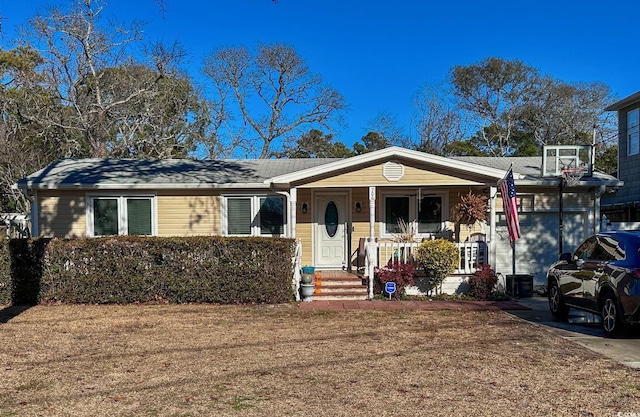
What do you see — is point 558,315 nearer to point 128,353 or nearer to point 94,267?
point 128,353

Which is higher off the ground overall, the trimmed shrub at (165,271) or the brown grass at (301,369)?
the trimmed shrub at (165,271)

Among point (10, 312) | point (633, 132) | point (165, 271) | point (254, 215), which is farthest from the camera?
point (633, 132)

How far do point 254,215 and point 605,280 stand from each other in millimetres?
8072

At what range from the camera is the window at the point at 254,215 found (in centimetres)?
1289

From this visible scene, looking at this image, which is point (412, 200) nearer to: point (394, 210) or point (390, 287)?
point (394, 210)

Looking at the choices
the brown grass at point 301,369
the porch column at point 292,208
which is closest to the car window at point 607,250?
the brown grass at point 301,369

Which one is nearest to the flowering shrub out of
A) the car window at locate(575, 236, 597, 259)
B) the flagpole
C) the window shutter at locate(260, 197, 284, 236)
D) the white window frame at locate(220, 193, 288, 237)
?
the flagpole

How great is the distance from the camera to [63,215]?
499 inches

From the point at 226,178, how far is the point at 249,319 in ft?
17.1

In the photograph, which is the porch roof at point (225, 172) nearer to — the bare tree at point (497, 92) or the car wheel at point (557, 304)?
the car wheel at point (557, 304)

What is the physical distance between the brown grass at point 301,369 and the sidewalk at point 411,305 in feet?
3.45

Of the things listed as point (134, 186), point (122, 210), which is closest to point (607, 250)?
point (134, 186)

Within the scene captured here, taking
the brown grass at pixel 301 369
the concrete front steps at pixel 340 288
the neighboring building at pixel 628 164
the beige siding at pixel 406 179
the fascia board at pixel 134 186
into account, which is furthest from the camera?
the neighboring building at pixel 628 164

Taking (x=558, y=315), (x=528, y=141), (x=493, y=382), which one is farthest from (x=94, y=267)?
(x=528, y=141)
